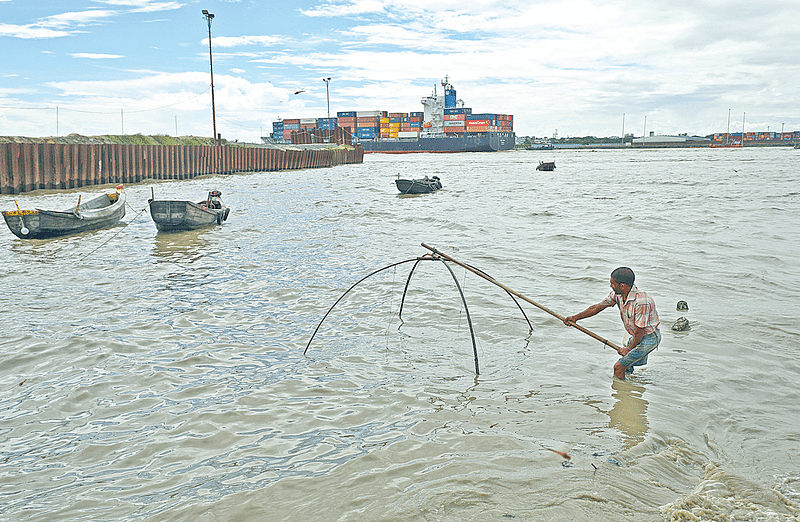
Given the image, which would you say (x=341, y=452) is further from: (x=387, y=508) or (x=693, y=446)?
(x=693, y=446)

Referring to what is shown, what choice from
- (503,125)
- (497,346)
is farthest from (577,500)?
(503,125)

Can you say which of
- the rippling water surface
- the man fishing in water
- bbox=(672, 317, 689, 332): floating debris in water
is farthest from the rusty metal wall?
the man fishing in water

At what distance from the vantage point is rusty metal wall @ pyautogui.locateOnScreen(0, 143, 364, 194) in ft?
98.3

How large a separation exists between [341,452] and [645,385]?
12.9ft

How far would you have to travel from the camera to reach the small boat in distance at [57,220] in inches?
661

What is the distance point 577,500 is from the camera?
168 inches

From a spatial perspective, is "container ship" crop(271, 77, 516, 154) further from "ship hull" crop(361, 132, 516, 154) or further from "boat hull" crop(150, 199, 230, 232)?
"boat hull" crop(150, 199, 230, 232)

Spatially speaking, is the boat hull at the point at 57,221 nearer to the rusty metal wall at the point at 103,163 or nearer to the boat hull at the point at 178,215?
the boat hull at the point at 178,215

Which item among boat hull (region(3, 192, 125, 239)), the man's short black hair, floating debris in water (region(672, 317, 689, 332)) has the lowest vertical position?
floating debris in water (region(672, 317, 689, 332))

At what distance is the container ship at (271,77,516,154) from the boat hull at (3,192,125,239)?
4772 inches

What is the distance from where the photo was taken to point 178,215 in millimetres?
18938

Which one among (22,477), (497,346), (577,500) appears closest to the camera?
(577,500)

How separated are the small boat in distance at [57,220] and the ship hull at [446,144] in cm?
12791

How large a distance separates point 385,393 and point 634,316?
3.03 metres
